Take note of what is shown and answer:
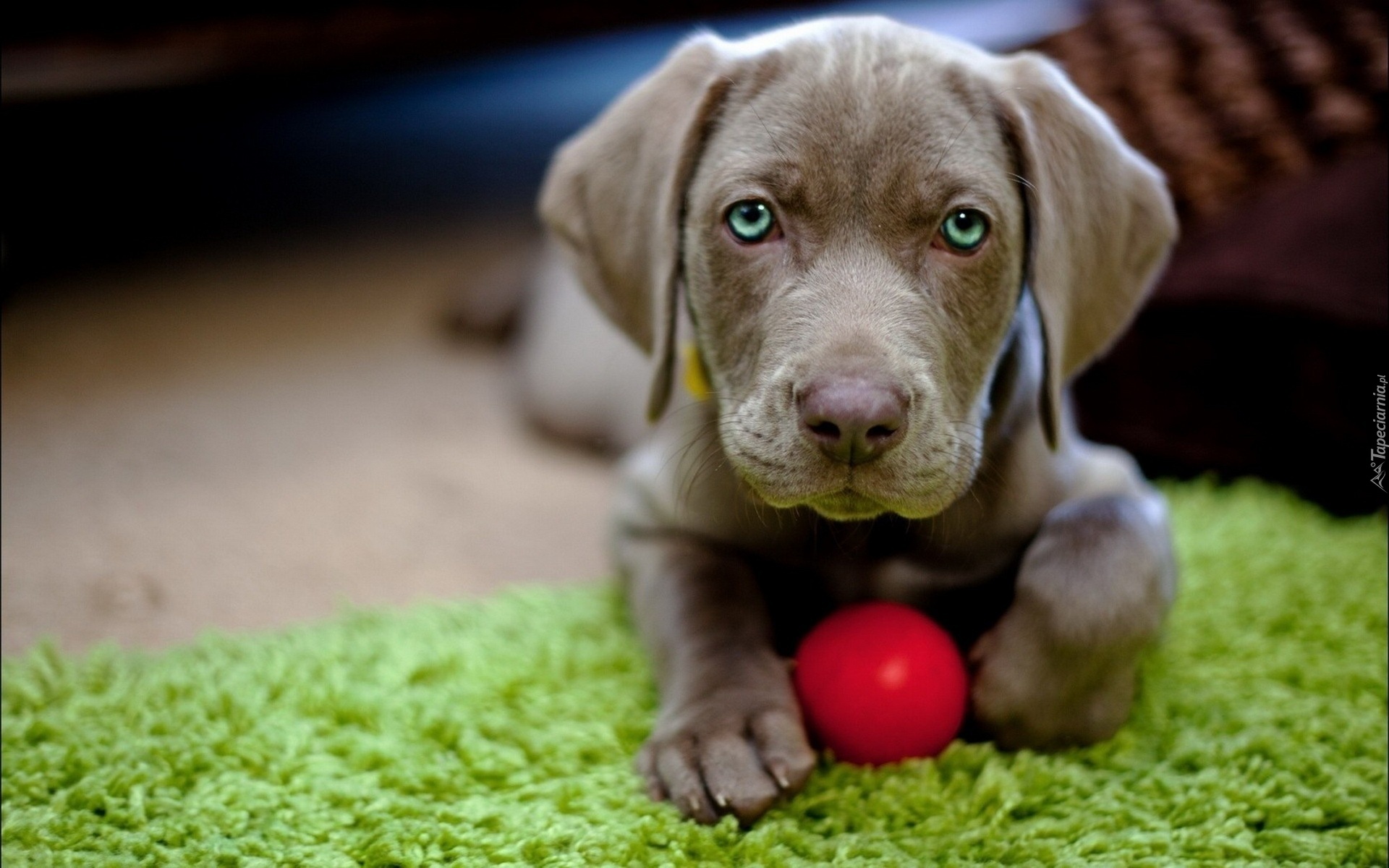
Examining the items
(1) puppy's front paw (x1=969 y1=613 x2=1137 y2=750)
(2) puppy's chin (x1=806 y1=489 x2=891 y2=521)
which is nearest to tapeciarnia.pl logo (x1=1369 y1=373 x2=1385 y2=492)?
(1) puppy's front paw (x1=969 y1=613 x2=1137 y2=750)

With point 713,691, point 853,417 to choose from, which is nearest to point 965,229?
point 853,417

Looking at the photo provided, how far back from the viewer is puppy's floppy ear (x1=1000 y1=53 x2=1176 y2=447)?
219cm

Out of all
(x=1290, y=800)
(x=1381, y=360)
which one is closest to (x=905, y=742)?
(x=1290, y=800)

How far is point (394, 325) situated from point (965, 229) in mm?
3200

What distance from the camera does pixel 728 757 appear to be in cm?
198

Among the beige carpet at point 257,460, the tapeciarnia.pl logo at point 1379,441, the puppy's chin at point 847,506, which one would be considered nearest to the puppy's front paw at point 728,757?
the puppy's chin at point 847,506

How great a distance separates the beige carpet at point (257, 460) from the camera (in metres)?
2.83

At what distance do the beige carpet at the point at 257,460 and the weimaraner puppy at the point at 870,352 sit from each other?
886mm

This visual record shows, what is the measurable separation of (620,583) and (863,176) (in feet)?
3.80

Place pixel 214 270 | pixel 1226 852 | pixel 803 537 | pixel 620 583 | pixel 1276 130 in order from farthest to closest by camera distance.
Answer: pixel 214 270, pixel 1276 130, pixel 620 583, pixel 803 537, pixel 1226 852

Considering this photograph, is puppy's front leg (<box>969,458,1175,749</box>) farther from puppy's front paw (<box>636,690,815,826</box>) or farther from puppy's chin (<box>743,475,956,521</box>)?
Result: puppy's front paw (<box>636,690,815,826</box>)

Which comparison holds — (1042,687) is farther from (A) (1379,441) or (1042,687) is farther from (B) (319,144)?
(B) (319,144)

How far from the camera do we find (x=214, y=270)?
5.27m

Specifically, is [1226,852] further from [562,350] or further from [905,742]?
[562,350]
